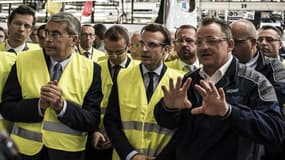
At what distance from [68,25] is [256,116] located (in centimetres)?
105

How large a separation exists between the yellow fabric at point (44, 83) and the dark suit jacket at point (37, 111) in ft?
0.11

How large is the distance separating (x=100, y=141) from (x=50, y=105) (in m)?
0.52

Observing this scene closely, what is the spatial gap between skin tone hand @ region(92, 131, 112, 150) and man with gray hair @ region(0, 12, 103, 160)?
224 mm

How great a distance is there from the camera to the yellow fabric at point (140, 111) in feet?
6.93

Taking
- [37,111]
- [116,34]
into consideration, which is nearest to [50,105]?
[37,111]

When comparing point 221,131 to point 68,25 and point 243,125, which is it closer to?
point 243,125

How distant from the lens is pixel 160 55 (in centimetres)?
225

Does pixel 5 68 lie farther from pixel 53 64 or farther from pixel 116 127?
pixel 116 127

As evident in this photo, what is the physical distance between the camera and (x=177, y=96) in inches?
68.5

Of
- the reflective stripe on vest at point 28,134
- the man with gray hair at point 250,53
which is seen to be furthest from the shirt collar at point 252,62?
the reflective stripe on vest at point 28,134

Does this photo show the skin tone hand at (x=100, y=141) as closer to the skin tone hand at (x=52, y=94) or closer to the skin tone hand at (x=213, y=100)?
the skin tone hand at (x=52, y=94)

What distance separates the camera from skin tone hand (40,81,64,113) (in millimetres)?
1894

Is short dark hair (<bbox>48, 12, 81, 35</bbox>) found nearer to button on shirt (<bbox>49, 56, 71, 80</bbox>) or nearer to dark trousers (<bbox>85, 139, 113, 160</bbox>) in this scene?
button on shirt (<bbox>49, 56, 71, 80</bbox>)

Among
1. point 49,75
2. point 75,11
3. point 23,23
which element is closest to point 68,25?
point 49,75
